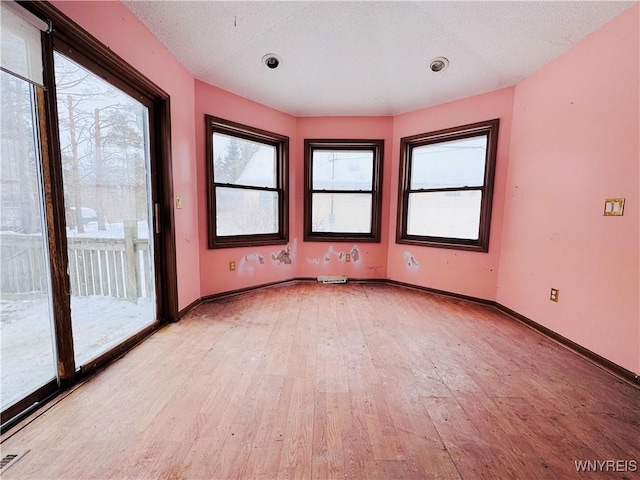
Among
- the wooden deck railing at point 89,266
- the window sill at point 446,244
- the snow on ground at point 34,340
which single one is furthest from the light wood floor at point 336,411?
the window sill at point 446,244

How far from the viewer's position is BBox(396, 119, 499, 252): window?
3.01 m

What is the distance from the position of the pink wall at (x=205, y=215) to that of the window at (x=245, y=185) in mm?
75

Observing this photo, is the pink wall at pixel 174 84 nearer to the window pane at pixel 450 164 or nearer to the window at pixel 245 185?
the window at pixel 245 185

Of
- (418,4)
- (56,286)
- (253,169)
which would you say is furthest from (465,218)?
(56,286)

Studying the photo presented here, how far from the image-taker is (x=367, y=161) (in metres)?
3.79

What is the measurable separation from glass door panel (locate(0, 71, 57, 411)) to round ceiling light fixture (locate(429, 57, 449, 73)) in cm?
295

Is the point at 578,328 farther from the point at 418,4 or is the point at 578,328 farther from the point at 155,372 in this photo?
the point at 155,372

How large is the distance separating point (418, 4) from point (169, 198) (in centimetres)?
251

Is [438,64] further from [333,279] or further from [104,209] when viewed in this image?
[104,209]

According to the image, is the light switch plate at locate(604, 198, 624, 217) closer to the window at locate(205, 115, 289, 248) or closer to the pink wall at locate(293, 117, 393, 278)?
the pink wall at locate(293, 117, 393, 278)

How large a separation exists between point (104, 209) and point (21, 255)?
615 mm

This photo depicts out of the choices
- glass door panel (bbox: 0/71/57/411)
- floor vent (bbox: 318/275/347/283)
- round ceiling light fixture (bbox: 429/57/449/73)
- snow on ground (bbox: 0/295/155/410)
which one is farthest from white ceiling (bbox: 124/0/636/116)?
floor vent (bbox: 318/275/347/283)

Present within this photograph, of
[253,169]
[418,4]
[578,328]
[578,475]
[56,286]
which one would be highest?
[418,4]

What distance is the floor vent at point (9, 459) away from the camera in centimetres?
107
